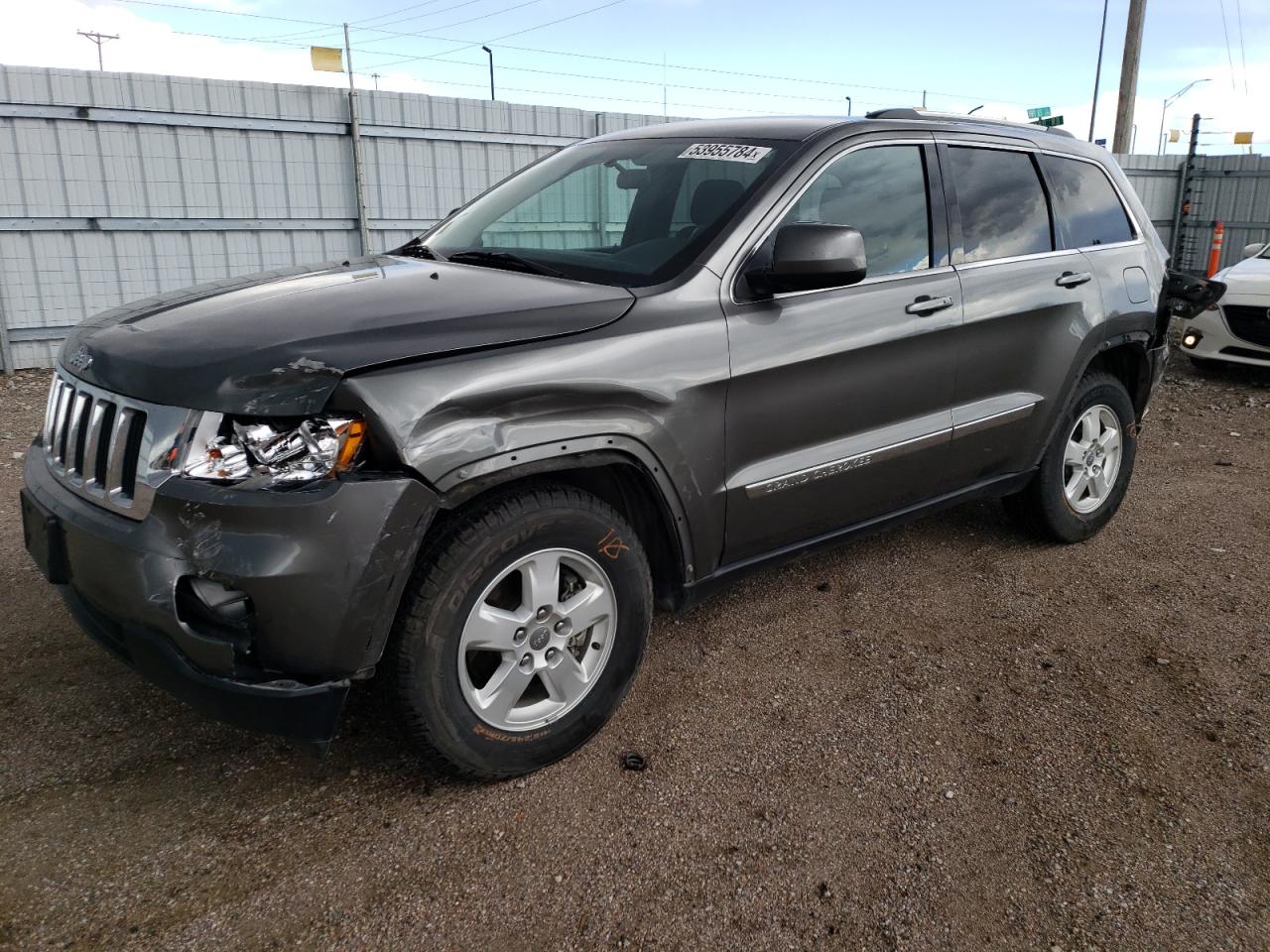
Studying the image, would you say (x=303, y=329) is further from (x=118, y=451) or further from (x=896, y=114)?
(x=896, y=114)

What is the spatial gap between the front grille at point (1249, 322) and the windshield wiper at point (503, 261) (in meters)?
7.66

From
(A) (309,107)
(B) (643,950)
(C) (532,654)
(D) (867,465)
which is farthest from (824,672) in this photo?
(A) (309,107)

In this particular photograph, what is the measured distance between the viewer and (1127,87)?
14.9 m

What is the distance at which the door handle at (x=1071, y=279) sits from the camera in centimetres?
399

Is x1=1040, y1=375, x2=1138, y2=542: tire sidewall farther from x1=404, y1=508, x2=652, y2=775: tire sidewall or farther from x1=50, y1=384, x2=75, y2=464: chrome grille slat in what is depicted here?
x1=50, y1=384, x2=75, y2=464: chrome grille slat

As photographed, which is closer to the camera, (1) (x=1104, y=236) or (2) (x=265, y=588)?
(2) (x=265, y=588)

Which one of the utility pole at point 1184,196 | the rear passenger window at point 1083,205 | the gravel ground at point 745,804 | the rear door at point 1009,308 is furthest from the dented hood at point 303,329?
the utility pole at point 1184,196

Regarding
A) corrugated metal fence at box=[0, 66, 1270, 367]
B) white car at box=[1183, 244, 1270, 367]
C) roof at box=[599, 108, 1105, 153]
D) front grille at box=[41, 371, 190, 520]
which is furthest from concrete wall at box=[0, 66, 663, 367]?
white car at box=[1183, 244, 1270, 367]

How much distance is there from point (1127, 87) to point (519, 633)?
1601 centimetres

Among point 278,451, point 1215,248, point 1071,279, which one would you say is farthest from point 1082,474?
point 1215,248

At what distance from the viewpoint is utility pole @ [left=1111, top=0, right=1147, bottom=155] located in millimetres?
14641

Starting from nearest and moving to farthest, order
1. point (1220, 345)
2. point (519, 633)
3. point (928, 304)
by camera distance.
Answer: point (519, 633), point (928, 304), point (1220, 345)

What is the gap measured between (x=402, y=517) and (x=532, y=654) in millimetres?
594

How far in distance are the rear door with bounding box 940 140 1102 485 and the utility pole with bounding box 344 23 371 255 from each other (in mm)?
7572
